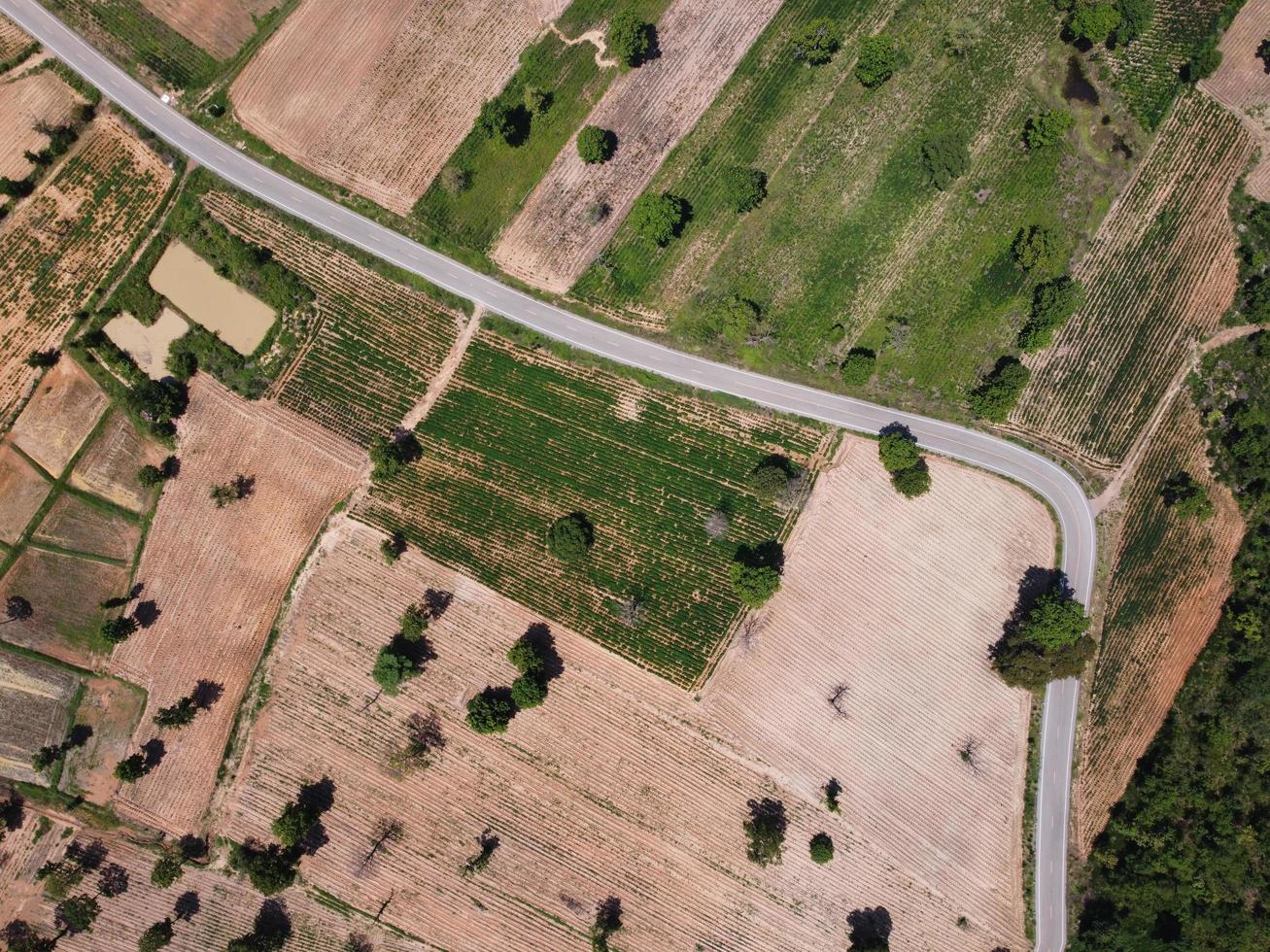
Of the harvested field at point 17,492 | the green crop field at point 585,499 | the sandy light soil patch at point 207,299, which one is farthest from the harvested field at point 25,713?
the sandy light soil patch at point 207,299

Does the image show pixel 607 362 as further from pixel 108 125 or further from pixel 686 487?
pixel 108 125

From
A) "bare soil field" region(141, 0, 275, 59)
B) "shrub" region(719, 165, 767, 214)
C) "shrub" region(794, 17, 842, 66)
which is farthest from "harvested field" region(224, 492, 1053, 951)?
"shrub" region(794, 17, 842, 66)

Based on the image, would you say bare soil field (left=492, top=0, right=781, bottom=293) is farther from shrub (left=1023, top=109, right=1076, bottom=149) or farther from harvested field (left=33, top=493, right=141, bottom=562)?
harvested field (left=33, top=493, right=141, bottom=562)

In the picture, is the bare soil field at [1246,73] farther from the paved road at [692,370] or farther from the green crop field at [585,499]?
the green crop field at [585,499]

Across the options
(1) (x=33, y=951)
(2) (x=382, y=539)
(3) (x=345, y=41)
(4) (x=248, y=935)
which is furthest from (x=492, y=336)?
(1) (x=33, y=951)

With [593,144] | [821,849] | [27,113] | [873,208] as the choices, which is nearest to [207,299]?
[27,113]
